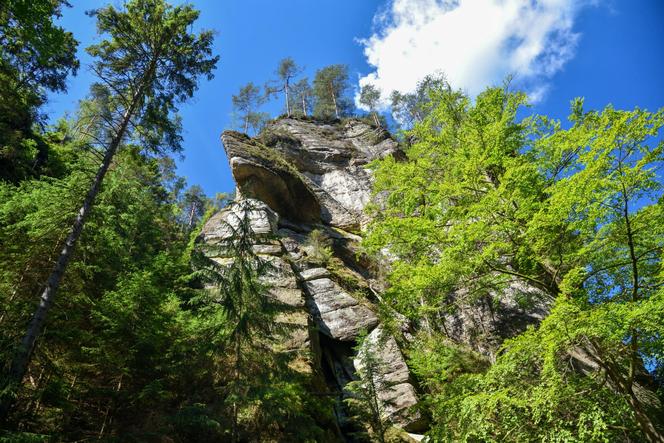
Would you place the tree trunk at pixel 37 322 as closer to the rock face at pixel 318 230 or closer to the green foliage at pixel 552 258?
the rock face at pixel 318 230

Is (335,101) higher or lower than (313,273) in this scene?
higher

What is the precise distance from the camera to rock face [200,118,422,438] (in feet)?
39.0

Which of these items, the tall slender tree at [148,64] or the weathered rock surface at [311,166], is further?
the weathered rock surface at [311,166]

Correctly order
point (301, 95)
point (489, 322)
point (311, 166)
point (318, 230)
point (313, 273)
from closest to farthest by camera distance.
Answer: point (489, 322) → point (313, 273) → point (318, 230) → point (311, 166) → point (301, 95)

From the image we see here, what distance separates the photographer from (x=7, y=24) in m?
10.2

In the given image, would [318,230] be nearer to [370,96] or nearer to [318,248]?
[318,248]

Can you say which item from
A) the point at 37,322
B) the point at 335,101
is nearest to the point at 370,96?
the point at 335,101

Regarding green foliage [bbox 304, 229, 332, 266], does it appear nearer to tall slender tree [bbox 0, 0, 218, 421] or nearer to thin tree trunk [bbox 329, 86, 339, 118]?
tall slender tree [bbox 0, 0, 218, 421]

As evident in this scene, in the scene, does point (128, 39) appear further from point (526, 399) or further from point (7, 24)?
point (526, 399)

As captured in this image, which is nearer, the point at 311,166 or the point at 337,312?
the point at 337,312

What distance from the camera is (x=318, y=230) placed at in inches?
857

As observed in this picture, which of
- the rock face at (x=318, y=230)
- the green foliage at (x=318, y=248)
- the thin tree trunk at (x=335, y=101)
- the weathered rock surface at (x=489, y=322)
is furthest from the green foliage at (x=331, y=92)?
the weathered rock surface at (x=489, y=322)

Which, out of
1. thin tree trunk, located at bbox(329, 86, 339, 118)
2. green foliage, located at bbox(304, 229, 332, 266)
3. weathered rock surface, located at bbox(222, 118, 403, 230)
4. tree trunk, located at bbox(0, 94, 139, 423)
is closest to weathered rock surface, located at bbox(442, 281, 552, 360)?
green foliage, located at bbox(304, 229, 332, 266)

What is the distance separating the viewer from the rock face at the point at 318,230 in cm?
1188
